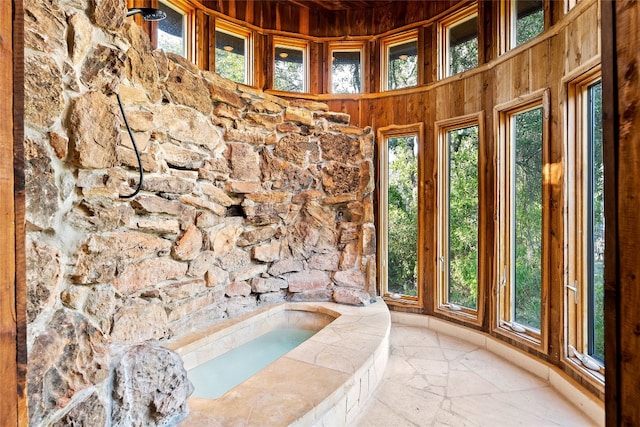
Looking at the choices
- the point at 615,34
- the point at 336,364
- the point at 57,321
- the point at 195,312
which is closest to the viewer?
the point at 615,34

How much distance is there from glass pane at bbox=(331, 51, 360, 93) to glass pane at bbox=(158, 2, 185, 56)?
5.81 feet

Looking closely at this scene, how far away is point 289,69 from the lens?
14.0 feet

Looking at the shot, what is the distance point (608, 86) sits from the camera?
2.34ft

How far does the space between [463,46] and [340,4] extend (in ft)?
5.14

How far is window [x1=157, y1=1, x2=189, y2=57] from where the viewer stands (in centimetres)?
333

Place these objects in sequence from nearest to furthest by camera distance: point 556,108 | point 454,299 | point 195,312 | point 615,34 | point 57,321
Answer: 1. point 615,34
2. point 57,321
3. point 556,108
4. point 195,312
5. point 454,299

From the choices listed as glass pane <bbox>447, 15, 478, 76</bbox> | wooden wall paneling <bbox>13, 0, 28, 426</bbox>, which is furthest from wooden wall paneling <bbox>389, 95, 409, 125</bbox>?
wooden wall paneling <bbox>13, 0, 28, 426</bbox>

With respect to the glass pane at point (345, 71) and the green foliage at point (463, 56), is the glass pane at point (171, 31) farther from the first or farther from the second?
the green foliage at point (463, 56)

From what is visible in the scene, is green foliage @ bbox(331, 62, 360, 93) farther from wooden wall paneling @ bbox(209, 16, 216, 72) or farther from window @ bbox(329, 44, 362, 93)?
wooden wall paneling @ bbox(209, 16, 216, 72)

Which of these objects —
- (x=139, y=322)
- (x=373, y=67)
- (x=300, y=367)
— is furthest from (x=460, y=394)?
(x=373, y=67)

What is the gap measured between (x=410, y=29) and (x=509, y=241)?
Answer: 262cm

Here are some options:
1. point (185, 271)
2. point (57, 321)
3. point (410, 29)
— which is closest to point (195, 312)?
point (185, 271)

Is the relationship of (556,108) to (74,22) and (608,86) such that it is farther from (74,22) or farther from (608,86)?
(74,22)

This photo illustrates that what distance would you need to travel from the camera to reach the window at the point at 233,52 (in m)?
3.86
